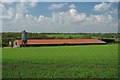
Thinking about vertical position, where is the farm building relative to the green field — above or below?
above

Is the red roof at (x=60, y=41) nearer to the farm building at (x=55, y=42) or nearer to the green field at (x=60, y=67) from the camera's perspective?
the farm building at (x=55, y=42)

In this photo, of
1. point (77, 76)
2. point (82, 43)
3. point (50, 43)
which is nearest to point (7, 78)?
point (77, 76)

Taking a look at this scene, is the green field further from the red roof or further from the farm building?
the red roof

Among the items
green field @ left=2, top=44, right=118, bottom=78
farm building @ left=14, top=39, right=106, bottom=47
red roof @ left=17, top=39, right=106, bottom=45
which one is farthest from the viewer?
red roof @ left=17, top=39, right=106, bottom=45

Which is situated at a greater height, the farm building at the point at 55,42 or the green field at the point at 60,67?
the farm building at the point at 55,42

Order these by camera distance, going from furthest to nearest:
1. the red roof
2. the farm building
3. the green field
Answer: the red roof < the farm building < the green field

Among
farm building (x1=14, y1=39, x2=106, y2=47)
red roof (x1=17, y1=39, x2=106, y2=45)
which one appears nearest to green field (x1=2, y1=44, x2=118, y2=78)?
farm building (x1=14, y1=39, x2=106, y2=47)

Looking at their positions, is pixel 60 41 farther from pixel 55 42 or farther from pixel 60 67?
pixel 60 67

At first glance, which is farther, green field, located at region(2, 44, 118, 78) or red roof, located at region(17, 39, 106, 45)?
red roof, located at region(17, 39, 106, 45)

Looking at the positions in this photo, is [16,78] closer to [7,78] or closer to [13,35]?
[7,78]

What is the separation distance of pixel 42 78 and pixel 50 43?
180 ft

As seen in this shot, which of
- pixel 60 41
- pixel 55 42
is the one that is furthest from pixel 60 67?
pixel 60 41

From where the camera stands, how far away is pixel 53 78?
13.2m

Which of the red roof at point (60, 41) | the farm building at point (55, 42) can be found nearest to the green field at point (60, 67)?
the farm building at point (55, 42)
